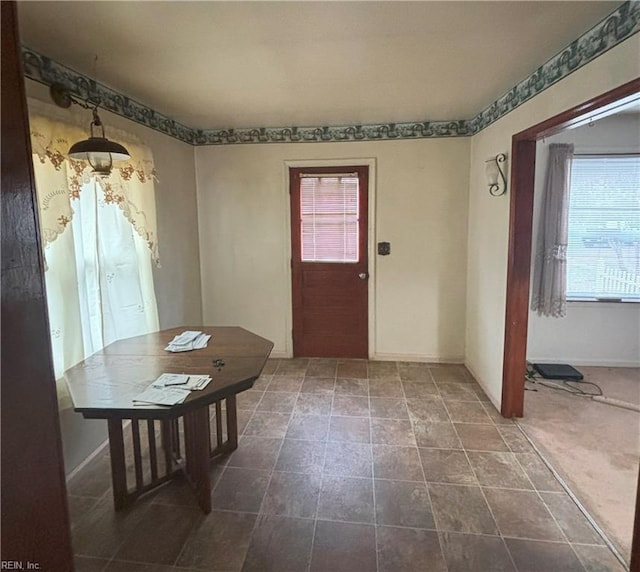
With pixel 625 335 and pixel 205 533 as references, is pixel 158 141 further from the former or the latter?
pixel 625 335

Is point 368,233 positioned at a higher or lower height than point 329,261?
higher

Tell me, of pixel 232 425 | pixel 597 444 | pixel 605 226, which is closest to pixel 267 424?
pixel 232 425

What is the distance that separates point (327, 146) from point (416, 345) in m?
2.20

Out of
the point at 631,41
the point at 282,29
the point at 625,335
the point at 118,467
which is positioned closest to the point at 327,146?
the point at 282,29

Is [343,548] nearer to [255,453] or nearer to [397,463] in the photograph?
[397,463]

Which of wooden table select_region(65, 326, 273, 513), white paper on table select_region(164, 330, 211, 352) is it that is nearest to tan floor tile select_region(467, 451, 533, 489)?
wooden table select_region(65, 326, 273, 513)

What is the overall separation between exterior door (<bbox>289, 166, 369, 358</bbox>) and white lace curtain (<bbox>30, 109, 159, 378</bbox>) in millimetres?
1479

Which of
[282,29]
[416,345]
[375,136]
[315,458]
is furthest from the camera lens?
[416,345]

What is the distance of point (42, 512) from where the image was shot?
0.90 metres

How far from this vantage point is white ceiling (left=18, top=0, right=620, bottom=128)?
5.40 ft

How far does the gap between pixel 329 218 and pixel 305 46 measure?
2012mm

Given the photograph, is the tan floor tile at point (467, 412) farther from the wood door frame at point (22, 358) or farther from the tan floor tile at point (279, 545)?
the wood door frame at point (22, 358)

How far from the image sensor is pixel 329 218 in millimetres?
3914

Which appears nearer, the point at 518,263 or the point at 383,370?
the point at 518,263
